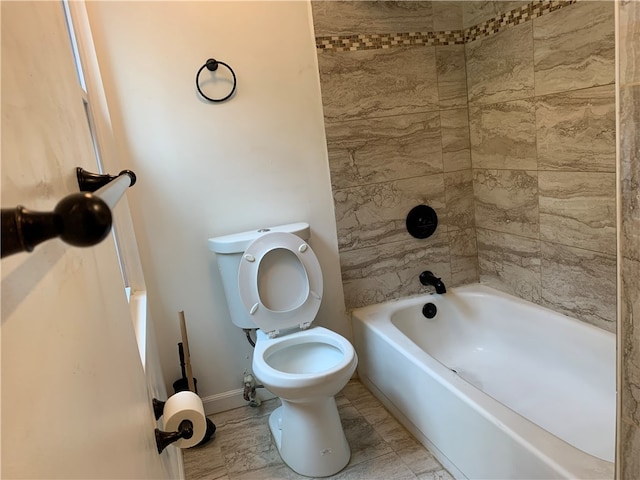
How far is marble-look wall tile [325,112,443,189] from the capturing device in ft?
8.03

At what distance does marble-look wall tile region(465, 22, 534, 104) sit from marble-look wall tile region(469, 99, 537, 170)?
51mm

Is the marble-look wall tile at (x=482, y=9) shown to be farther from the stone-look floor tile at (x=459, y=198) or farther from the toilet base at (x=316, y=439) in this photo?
the toilet base at (x=316, y=439)

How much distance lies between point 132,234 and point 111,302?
1487 millimetres

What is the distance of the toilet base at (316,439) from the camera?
6.36ft

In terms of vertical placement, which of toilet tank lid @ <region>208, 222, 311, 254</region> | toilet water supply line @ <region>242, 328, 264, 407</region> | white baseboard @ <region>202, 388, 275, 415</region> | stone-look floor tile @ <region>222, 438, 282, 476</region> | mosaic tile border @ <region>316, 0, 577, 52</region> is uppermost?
mosaic tile border @ <region>316, 0, 577, 52</region>

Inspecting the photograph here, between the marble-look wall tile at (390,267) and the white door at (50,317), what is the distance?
1.91 m

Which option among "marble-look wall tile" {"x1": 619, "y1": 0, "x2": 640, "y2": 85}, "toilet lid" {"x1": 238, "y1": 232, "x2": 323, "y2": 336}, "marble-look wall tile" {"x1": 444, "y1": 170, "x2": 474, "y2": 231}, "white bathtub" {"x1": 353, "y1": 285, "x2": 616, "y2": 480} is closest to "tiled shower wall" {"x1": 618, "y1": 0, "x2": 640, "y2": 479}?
"marble-look wall tile" {"x1": 619, "y1": 0, "x2": 640, "y2": 85}

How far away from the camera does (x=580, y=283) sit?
2.12 meters

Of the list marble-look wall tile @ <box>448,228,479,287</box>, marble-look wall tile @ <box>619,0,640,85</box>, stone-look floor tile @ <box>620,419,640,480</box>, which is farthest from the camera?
marble-look wall tile @ <box>448,228,479,287</box>

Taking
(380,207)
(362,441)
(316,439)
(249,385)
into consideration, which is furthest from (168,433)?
(380,207)

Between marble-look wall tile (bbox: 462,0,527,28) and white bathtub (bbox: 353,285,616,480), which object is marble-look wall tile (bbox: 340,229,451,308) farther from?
marble-look wall tile (bbox: 462,0,527,28)

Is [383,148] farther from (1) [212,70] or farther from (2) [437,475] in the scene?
(2) [437,475]

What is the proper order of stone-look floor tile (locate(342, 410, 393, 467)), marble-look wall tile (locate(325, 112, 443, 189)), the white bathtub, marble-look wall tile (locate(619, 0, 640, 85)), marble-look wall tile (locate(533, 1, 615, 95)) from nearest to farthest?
marble-look wall tile (locate(619, 0, 640, 85))
the white bathtub
marble-look wall tile (locate(533, 1, 615, 95))
stone-look floor tile (locate(342, 410, 393, 467))
marble-look wall tile (locate(325, 112, 443, 189))

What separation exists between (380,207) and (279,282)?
713 millimetres
